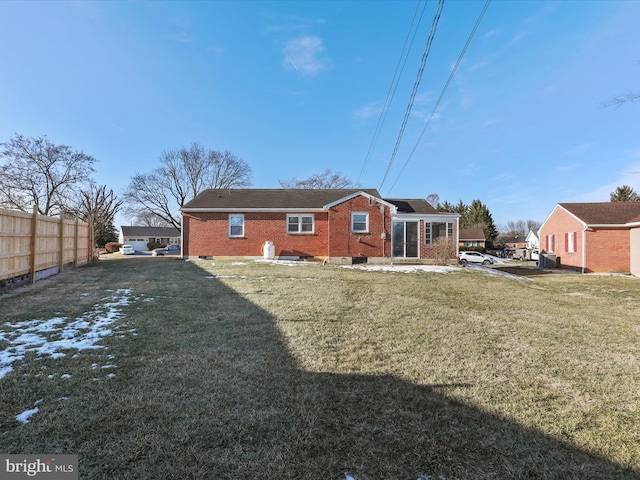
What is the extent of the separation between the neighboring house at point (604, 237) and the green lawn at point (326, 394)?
596 inches

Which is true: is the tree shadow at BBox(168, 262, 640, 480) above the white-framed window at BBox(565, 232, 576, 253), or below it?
below

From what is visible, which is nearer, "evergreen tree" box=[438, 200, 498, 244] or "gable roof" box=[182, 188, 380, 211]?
"gable roof" box=[182, 188, 380, 211]

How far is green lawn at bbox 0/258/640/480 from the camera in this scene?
85.0 inches

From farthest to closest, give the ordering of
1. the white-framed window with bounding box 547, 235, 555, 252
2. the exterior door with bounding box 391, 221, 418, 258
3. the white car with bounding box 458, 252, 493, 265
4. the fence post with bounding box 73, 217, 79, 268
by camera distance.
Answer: the white car with bounding box 458, 252, 493, 265 < the white-framed window with bounding box 547, 235, 555, 252 < the exterior door with bounding box 391, 221, 418, 258 < the fence post with bounding box 73, 217, 79, 268

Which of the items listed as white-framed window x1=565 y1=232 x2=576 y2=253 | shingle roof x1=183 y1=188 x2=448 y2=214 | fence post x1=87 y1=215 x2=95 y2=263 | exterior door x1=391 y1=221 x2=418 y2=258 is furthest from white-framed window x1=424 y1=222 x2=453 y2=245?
fence post x1=87 y1=215 x2=95 y2=263

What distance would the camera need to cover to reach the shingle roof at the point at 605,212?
1798 centimetres

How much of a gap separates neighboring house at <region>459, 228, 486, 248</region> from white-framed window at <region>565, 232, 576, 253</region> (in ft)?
91.4

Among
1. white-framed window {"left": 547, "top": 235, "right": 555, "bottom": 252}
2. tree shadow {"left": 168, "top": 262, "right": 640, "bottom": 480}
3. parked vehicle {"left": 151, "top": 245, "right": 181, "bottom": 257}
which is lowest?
tree shadow {"left": 168, "top": 262, "right": 640, "bottom": 480}

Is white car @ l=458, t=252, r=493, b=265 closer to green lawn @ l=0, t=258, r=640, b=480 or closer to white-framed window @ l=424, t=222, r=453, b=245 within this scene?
white-framed window @ l=424, t=222, r=453, b=245

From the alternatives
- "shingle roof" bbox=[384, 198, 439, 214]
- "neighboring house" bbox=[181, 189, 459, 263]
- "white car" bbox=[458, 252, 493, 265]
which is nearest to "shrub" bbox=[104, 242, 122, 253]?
"neighboring house" bbox=[181, 189, 459, 263]

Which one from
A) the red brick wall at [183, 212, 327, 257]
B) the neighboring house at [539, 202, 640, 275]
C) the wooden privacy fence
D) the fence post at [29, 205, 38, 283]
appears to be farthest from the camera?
the red brick wall at [183, 212, 327, 257]

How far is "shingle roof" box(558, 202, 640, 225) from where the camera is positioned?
17984 mm

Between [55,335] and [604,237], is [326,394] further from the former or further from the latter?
[604,237]

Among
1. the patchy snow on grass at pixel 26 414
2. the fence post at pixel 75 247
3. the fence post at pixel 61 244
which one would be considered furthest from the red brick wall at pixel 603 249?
the fence post at pixel 75 247
